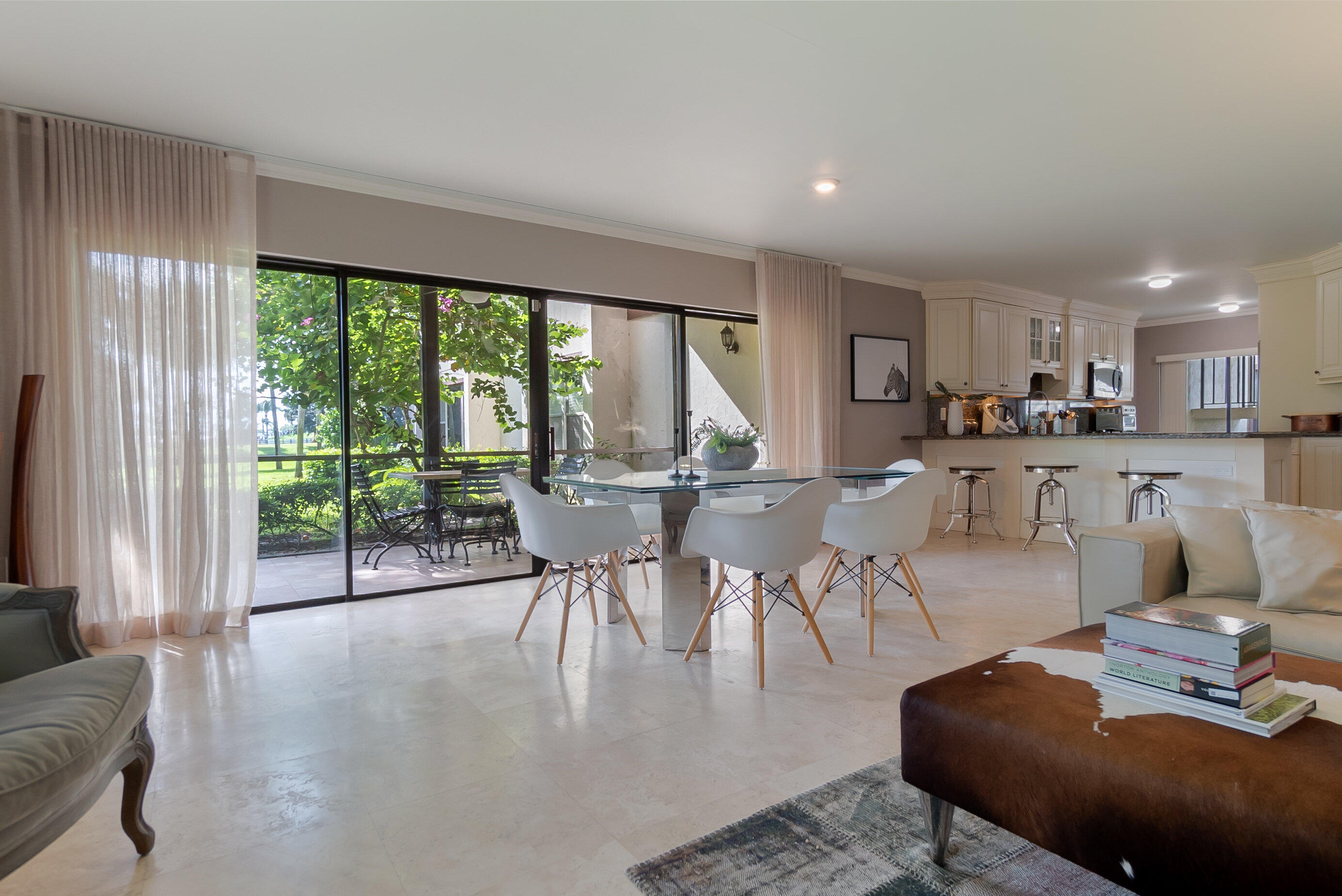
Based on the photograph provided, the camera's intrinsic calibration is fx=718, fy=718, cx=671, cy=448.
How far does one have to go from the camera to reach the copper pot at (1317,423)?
575cm

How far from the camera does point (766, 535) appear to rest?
2785mm

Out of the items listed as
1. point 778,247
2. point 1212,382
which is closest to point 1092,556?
point 778,247

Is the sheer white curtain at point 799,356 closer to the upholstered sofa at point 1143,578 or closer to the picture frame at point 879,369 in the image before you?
the picture frame at point 879,369

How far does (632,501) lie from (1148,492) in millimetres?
4556

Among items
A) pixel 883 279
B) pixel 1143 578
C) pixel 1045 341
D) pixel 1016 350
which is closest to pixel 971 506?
pixel 1016 350

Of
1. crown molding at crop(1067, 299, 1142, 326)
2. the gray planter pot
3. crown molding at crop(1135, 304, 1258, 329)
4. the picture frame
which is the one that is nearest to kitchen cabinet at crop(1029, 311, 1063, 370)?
crown molding at crop(1067, 299, 1142, 326)

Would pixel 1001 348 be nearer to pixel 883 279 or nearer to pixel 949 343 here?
pixel 949 343

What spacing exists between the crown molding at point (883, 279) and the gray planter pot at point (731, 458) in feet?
11.2

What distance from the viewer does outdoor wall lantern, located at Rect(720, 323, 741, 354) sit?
593 cm

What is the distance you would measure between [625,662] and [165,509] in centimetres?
238

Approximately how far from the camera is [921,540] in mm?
3326

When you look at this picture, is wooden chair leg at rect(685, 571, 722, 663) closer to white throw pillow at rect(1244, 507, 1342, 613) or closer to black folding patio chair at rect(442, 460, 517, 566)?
white throw pillow at rect(1244, 507, 1342, 613)

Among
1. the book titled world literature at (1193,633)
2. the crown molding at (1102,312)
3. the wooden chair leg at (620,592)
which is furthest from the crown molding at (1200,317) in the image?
the book titled world literature at (1193,633)

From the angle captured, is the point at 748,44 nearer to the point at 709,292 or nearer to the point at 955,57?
the point at 955,57
